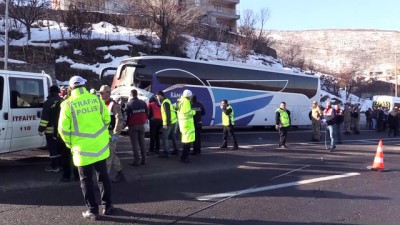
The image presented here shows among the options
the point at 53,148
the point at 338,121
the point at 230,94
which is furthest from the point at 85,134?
the point at 230,94

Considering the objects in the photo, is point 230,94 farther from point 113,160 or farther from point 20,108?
point 113,160

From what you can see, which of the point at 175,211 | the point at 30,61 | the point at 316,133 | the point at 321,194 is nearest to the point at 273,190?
the point at 321,194

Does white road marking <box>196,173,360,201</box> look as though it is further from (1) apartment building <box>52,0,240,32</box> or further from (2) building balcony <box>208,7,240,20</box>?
(2) building balcony <box>208,7,240,20</box>

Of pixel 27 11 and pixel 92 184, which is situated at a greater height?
pixel 27 11

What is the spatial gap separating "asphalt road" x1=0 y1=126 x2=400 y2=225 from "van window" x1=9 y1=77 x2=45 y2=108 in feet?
4.76

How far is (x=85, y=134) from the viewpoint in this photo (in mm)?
5902

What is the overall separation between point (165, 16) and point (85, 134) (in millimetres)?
33181

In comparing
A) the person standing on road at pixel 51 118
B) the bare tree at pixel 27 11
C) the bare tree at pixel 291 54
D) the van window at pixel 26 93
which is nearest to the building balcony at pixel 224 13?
the bare tree at pixel 291 54

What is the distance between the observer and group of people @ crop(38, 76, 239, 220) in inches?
232

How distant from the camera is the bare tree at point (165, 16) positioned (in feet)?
124

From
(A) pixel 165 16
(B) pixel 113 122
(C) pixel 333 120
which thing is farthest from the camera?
(A) pixel 165 16

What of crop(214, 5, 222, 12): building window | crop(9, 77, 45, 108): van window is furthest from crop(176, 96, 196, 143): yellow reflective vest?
crop(214, 5, 222, 12): building window

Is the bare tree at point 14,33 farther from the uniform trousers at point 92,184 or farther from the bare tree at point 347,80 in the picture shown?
the bare tree at point 347,80

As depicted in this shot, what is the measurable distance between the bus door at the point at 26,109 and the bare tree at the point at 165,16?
93.7 ft
